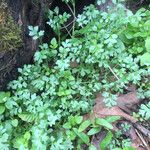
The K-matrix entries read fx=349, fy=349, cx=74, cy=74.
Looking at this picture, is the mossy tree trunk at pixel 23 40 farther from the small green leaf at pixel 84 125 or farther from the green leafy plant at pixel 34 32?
the small green leaf at pixel 84 125

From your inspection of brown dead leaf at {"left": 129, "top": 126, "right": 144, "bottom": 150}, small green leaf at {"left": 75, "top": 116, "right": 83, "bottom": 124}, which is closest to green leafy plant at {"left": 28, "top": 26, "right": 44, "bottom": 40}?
small green leaf at {"left": 75, "top": 116, "right": 83, "bottom": 124}

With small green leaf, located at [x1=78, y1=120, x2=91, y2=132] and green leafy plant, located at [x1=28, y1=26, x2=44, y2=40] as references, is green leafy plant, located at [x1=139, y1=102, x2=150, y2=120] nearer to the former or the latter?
small green leaf, located at [x1=78, y1=120, x2=91, y2=132]

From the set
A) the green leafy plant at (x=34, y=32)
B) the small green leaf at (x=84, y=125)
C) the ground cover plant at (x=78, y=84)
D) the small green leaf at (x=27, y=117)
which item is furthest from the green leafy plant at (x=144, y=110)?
the green leafy plant at (x=34, y=32)

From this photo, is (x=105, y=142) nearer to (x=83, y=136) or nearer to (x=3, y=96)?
(x=83, y=136)

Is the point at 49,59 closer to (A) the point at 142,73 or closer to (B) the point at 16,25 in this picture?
(B) the point at 16,25

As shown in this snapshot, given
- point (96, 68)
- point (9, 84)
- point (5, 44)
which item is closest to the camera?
point (5, 44)

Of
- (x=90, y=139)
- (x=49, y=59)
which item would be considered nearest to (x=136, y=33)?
(x=49, y=59)

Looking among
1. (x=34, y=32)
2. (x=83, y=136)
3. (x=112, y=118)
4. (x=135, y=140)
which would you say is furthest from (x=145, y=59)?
(x=34, y=32)
